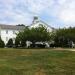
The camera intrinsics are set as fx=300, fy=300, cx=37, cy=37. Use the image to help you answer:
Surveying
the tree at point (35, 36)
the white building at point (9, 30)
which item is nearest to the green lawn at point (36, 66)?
the tree at point (35, 36)

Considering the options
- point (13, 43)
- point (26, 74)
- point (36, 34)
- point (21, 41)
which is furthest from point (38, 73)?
point (13, 43)

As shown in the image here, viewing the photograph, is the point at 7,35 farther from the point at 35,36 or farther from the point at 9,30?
the point at 35,36

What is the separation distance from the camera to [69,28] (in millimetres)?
98375

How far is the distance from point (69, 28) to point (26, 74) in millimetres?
76667

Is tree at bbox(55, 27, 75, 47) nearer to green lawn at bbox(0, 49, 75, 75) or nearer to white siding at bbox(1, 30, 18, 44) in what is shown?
white siding at bbox(1, 30, 18, 44)

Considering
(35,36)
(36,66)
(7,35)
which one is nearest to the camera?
(36,66)

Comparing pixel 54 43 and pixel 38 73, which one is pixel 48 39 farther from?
pixel 38 73

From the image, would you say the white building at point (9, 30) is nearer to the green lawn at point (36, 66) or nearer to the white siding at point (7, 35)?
the white siding at point (7, 35)

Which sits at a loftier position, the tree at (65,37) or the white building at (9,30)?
the white building at (9,30)

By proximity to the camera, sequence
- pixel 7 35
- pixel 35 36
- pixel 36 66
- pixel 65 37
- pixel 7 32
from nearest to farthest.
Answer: pixel 36 66, pixel 35 36, pixel 65 37, pixel 7 32, pixel 7 35

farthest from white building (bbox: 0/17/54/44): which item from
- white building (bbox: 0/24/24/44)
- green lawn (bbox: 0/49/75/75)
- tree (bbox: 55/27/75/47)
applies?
green lawn (bbox: 0/49/75/75)

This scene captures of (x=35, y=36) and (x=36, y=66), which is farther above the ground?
(x=35, y=36)

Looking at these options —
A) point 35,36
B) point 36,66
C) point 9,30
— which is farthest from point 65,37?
point 36,66

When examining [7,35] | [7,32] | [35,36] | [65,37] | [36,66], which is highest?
[7,32]
